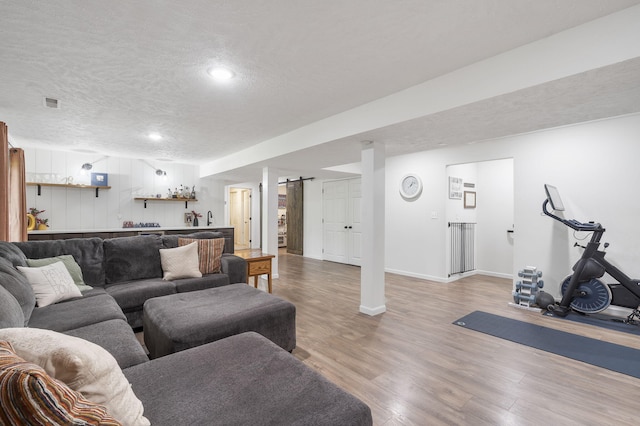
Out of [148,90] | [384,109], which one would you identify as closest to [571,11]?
[384,109]

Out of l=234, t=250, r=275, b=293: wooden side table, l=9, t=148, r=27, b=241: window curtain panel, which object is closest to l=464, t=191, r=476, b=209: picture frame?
l=234, t=250, r=275, b=293: wooden side table

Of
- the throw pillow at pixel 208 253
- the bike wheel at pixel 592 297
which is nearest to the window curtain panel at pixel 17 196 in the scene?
the throw pillow at pixel 208 253

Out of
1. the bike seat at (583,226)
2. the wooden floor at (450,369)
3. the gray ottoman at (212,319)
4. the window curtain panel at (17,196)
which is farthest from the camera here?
the window curtain panel at (17,196)

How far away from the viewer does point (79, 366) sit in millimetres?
838

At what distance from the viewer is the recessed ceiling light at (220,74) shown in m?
2.37

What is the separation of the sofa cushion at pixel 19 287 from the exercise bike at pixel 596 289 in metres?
5.04

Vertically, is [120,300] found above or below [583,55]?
below

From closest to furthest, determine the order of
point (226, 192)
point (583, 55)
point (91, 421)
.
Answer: point (91, 421), point (583, 55), point (226, 192)

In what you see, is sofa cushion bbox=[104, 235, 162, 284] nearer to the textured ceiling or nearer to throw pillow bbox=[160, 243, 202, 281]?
throw pillow bbox=[160, 243, 202, 281]

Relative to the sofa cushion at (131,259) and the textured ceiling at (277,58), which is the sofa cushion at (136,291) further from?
the textured ceiling at (277,58)

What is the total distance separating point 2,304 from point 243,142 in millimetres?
3766

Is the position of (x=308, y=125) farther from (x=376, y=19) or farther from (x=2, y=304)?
(x=2, y=304)

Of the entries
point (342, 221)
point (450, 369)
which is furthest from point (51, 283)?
point (342, 221)

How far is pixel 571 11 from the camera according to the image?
170 cm
